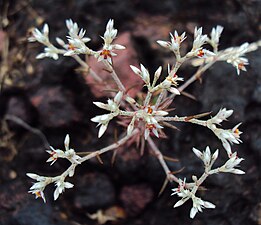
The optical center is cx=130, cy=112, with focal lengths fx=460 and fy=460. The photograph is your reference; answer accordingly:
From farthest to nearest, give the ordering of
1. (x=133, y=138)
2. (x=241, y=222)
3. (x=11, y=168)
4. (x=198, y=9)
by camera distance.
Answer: (x=198, y=9) < (x=11, y=168) < (x=133, y=138) < (x=241, y=222)

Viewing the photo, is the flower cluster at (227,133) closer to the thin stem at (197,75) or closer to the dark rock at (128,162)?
the thin stem at (197,75)

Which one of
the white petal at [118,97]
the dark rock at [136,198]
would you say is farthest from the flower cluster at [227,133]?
the dark rock at [136,198]

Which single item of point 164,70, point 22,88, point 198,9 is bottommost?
point 22,88

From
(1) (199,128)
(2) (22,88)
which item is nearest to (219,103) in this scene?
(1) (199,128)

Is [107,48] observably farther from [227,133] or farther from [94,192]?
[94,192]

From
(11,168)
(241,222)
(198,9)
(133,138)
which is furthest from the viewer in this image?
(198,9)

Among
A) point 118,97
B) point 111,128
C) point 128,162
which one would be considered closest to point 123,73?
point 111,128

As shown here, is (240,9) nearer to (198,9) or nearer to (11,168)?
(198,9)
